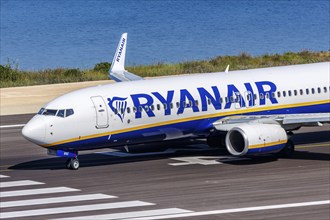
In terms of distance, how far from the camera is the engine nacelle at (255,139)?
42.4 m

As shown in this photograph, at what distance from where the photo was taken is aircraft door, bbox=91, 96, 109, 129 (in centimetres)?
4206

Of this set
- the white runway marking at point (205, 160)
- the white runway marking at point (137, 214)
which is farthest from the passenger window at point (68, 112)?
the white runway marking at point (137, 214)

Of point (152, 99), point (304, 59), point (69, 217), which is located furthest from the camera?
point (304, 59)

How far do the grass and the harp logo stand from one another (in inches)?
1189

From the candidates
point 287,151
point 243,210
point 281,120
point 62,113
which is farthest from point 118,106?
point 243,210

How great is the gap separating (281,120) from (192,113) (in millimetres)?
3769

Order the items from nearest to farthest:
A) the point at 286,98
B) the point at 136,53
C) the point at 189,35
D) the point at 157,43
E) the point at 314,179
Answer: the point at 314,179
the point at 286,98
the point at 136,53
the point at 157,43
the point at 189,35

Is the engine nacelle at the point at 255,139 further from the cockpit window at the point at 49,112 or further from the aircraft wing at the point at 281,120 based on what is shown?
the cockpit window at the point at 49,112

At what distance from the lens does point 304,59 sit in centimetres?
8494

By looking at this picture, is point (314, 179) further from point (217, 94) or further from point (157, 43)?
point (157, 43)

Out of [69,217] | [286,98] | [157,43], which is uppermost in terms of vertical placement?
[157,43]

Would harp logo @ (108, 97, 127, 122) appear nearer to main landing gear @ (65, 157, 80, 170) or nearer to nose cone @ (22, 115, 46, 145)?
main landing gear @ (65, 157, 80, 170)

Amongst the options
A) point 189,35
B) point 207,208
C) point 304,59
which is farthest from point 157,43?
point 207,208

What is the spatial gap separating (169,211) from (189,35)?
129412mm
